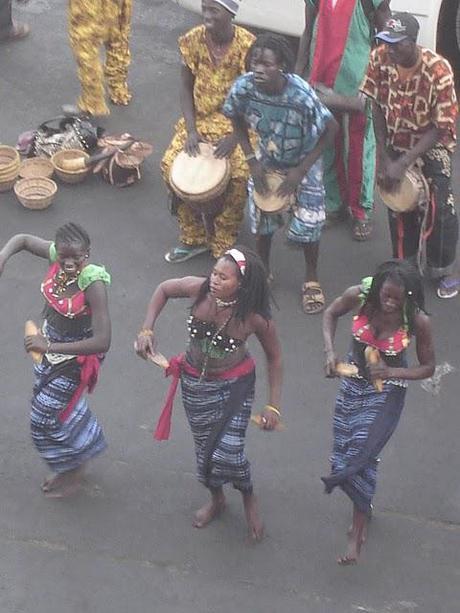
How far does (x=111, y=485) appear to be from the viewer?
5.01 m

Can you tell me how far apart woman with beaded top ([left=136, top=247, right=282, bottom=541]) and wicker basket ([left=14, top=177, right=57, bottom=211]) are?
2.70 m

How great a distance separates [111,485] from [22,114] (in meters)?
3.89

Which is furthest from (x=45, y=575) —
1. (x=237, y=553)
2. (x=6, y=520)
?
(x=237, y=553)

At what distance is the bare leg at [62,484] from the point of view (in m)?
4.93

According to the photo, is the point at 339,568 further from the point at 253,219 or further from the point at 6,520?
the point at 253,219

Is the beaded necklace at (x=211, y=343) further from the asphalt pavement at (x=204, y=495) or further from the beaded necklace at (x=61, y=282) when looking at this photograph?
the asphalt pavement at (x=204, y=495)

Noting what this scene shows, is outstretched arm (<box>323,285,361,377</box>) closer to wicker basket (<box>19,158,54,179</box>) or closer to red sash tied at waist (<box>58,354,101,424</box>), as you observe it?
red sash tied at waist (<box>58,354,101,424</box>)

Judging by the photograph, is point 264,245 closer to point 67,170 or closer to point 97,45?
point 67,170

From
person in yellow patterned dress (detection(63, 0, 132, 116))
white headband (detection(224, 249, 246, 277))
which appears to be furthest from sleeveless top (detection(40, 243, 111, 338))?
person in yellow patterned dress (detection(63, 0, 132, 116))

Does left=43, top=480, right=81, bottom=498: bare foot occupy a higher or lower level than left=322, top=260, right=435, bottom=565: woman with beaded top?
lower

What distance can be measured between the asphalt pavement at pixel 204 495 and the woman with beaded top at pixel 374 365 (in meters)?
0.38

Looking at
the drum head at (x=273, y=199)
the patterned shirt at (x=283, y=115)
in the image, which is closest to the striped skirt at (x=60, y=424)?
the drum head at (x=273, y=199)

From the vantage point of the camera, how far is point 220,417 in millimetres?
4371

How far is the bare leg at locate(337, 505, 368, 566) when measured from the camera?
4621mm
